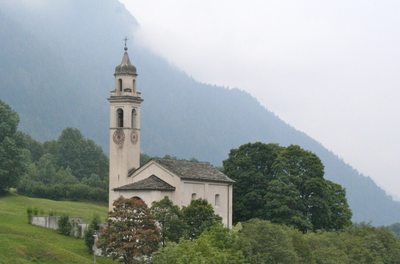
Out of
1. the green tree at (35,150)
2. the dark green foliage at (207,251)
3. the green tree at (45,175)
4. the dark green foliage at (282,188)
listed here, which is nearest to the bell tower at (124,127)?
the dark green foliage at (282,188)

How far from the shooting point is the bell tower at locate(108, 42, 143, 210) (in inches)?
2542

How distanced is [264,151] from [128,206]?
30593 millimetres

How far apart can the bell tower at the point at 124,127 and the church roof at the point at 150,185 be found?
159 inches

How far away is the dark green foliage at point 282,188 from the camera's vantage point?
237ft

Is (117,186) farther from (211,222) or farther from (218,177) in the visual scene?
(211,222)

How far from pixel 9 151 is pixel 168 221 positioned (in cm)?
3885

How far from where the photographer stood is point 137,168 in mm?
64562

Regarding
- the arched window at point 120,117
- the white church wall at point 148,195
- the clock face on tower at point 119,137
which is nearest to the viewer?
the white church wall at point 148,195

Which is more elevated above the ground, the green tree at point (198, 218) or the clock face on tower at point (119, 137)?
the clock face on tower at point (119, 137)

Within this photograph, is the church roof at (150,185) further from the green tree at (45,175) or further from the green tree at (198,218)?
the green tree at (45,175)

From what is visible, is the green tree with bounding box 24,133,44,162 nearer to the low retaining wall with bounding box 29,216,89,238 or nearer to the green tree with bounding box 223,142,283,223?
the green tree with bounding box 223,142,283,223

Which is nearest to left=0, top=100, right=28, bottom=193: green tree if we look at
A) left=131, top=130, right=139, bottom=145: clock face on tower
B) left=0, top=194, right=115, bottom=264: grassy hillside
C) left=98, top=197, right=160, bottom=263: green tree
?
left=0, top=194, right=115, bottom=264: grassy hillside

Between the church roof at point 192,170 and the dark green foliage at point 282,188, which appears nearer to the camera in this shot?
the church roof at point 192,170

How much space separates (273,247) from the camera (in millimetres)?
48500
